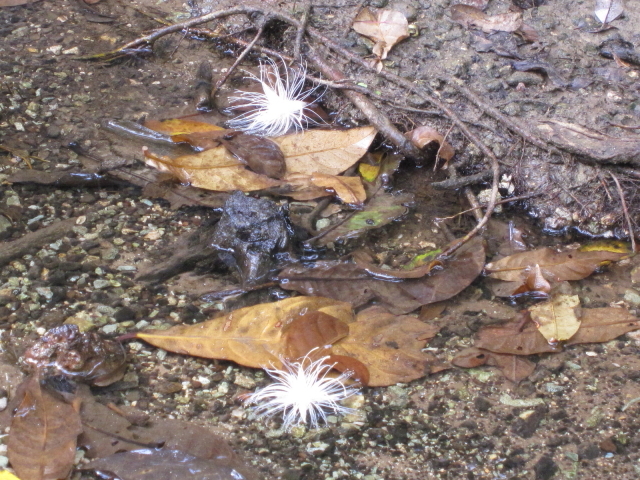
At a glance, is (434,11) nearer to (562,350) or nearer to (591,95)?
(591,95)

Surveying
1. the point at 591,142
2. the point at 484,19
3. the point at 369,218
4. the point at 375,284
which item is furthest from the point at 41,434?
the point at 484,19

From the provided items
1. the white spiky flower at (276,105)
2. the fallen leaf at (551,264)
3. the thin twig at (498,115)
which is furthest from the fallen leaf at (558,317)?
the white spiky flower at (276,105)

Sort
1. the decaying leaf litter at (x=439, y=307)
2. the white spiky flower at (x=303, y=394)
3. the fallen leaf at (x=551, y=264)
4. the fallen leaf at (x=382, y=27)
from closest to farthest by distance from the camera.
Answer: the decaying leaf litter at (x=439, y=307)
the white spiky flower at (x=303, y=394)
the fallen leaf at (x=551, y=264)
the fallen leaf at (x=382, y=27)

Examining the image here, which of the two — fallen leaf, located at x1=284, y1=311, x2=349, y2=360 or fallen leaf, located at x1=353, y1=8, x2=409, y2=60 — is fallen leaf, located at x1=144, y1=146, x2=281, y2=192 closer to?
fallen leaf, located at x1=284, y1=311, x2=349, y2=360

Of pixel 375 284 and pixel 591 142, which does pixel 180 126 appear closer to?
pixel 375 284

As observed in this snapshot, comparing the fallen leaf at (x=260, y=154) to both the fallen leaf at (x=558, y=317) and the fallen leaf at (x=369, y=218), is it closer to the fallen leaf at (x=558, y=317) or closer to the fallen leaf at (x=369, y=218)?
the fallen leaf at (x=369, y=218)

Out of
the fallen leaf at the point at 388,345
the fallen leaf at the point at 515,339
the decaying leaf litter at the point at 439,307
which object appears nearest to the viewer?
the decaying leaf litter at the point at 439,307

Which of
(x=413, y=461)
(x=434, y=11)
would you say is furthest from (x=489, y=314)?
(x=434, y=11)

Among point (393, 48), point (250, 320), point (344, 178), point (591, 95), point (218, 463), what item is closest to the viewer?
point (218, 463)
